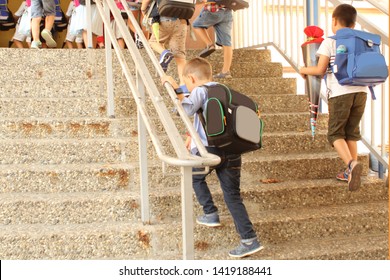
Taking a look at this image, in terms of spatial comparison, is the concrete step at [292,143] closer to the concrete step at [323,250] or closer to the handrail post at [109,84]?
the concrete step at [323,250]

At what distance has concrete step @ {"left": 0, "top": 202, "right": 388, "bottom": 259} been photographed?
2693 mm

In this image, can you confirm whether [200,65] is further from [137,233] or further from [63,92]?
[63,92]

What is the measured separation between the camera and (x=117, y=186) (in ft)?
10.6

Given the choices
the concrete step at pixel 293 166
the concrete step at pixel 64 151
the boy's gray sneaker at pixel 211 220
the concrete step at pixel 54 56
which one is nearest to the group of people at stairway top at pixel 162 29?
the concrete step at pixel 54 56

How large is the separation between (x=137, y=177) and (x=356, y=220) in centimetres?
150

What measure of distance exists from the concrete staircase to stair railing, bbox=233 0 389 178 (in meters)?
0.30

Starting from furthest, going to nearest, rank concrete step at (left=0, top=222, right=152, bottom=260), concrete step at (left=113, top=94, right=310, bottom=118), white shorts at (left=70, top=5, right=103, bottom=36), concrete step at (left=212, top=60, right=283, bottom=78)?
white shorts at (left=70, top=5, right=103, bottom=36) → concrete step at (left=212, top=60, right=283, bottom=78) → concrete step at (left=113, top=94, right=310, bottom=118) → concrete step at (left=0, top=222, right=152, bottom=260)

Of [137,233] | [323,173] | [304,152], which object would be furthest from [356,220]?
[137,233]

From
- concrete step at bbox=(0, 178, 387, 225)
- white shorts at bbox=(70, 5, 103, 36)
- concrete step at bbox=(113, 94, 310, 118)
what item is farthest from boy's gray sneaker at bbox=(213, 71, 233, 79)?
white shorts at bbox=(70, 5, 103, 36)

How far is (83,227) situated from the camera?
2.86m

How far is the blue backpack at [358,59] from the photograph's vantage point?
3227mm

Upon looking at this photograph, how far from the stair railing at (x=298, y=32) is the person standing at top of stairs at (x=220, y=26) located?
2.26 ft

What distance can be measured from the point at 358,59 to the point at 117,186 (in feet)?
5.99

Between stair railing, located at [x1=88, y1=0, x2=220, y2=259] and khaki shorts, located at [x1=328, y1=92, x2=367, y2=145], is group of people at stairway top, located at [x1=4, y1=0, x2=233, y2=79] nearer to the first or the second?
stair railing, located at [x1=88, y1=0, x2=220, y2=259]
